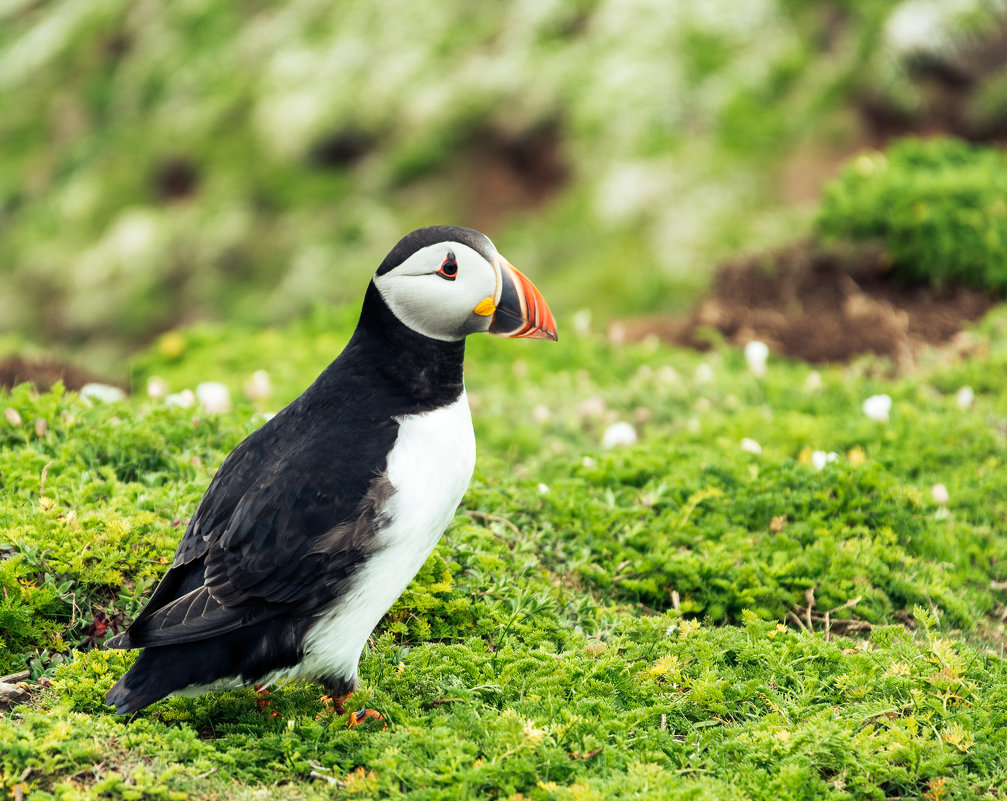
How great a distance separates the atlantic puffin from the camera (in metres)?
3.90

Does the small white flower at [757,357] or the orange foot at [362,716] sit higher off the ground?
the orange foot at [362,716]

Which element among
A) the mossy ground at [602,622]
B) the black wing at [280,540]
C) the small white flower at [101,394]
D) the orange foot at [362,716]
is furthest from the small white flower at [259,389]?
the orange foot at [362,716]

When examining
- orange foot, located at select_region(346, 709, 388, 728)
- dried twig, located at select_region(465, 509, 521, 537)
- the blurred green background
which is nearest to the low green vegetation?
the blurred green background

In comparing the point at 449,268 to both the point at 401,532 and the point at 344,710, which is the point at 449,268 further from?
the point at 344,710

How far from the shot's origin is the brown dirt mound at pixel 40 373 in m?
7.78

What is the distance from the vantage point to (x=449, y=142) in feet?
47.5

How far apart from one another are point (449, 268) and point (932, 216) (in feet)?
24.8

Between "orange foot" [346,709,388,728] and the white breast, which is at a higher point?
the white breast

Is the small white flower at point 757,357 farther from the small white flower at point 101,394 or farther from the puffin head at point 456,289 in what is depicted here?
the small white flower at point 101,394

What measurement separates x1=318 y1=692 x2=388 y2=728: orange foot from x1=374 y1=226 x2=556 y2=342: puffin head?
5.02 feet

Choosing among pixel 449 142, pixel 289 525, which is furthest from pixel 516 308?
pixel 449 142

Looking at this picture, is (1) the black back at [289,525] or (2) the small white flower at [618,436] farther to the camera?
(2) the small white flower at [618,436]

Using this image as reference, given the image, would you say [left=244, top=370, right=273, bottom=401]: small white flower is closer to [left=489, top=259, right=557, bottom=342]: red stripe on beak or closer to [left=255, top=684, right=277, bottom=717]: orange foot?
[left=255, top=684, right=277, bottom=717]: orange foot

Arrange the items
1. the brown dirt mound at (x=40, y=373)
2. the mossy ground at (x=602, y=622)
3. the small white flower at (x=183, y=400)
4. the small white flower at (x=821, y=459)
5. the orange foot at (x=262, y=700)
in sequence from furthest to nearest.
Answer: the brown dirt mound at (x=40, y=373) → the small white flower at (x=183, y=400) → the small white flower at (x=821, y=459) → the orange foot at (x=262, y=700) → the mossy ground at (x=602, y=622)
